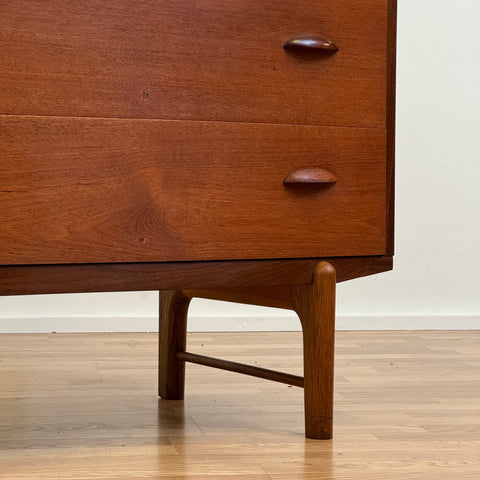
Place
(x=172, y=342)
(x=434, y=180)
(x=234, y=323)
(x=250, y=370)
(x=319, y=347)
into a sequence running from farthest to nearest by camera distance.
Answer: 1. (x=434, y=180)
2. (x=234, y=323)
3. (x=172, y=342)
4. (x=250, y=370)
5. (x=319, y=347)

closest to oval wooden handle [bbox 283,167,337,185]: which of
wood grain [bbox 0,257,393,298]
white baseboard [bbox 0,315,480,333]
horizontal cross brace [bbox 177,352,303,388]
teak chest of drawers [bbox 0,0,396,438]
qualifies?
teak chest of drawers [bbox 0,0,396,438]

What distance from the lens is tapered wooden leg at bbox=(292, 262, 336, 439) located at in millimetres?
1301

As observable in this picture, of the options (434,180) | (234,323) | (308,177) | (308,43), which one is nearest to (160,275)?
(308,177)

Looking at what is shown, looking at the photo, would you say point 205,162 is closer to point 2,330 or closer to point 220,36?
point 220,36

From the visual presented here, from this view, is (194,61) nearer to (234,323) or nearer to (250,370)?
(250,370)

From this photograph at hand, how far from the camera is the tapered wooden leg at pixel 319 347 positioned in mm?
1301

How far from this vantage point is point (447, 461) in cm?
120

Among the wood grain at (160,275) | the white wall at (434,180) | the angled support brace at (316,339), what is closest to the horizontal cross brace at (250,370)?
the angled support brace at (316,339)

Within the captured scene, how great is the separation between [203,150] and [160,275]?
176 mm

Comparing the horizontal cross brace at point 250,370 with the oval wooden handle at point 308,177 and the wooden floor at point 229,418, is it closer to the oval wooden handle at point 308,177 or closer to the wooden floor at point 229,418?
the wooden floor at point 229,418

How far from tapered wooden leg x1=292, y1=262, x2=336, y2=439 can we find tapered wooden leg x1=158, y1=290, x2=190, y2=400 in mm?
303

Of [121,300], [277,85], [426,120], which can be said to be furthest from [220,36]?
[426,120]

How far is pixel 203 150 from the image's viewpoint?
120 centimetres

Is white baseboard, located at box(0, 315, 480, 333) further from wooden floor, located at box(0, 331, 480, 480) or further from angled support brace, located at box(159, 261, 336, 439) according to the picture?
angled support brace, located at box(159, 261, 336, 439)
